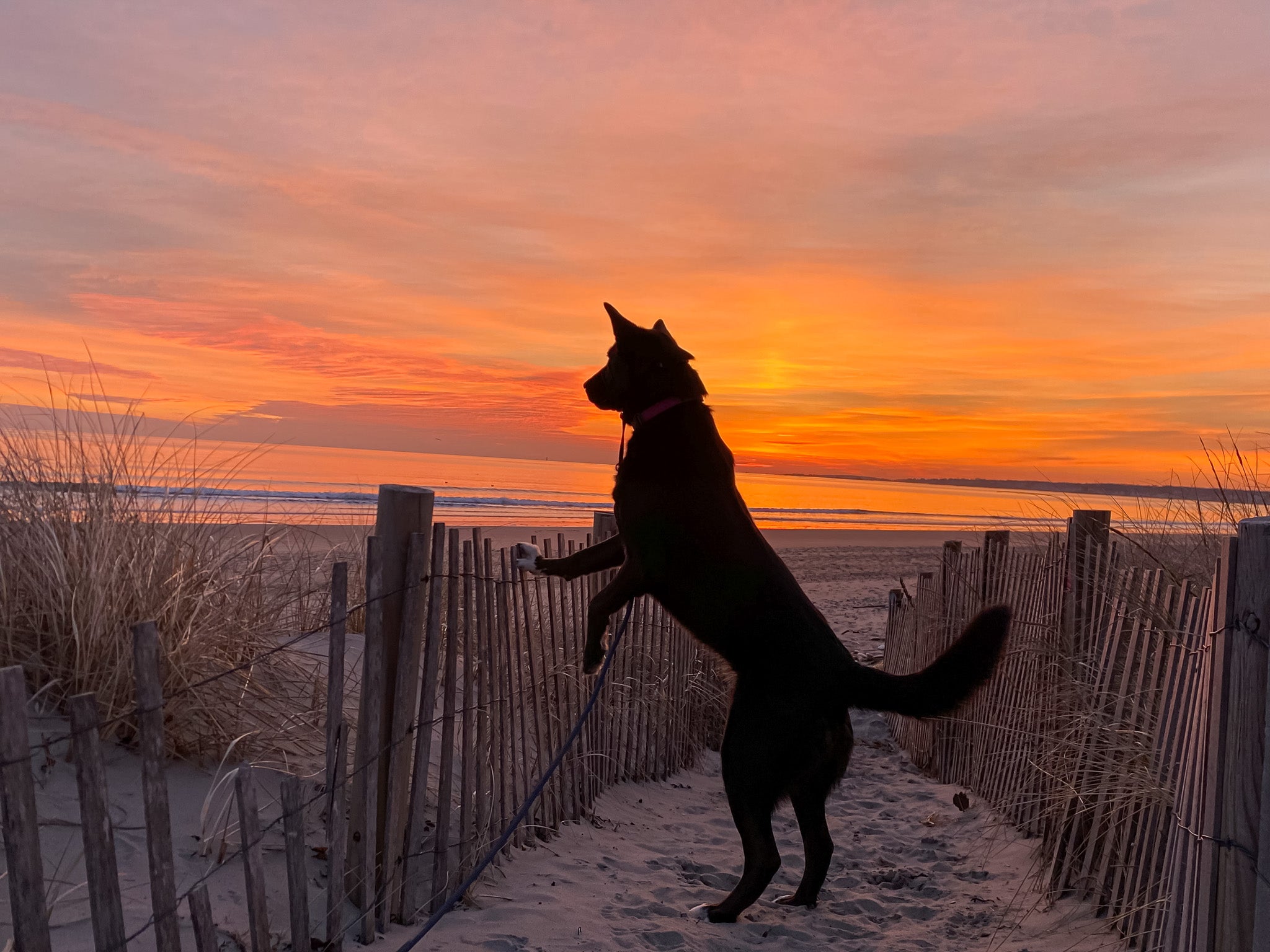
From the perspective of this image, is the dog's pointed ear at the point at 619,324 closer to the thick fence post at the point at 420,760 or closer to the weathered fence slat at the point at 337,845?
the thick fence post at the point at 420,760

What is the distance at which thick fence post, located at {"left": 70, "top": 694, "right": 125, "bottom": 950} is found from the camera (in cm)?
194

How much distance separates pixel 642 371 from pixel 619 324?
0.68 ft

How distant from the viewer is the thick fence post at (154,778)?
2100 mm

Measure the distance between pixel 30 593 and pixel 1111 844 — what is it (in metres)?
4.27

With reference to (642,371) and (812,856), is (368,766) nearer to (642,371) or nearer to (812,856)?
(642,371)

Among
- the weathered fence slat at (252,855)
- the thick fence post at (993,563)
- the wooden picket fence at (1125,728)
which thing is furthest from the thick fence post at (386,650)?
the thick fence post at (993,563)

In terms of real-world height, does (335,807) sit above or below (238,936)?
above

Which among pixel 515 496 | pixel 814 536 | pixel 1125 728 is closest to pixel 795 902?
pixel 1125 728

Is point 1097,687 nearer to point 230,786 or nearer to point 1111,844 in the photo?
point 1111,844

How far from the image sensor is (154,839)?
215 centimetres

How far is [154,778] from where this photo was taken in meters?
2.14

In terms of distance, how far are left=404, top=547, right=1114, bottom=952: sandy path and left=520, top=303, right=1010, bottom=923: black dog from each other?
1.07 feet

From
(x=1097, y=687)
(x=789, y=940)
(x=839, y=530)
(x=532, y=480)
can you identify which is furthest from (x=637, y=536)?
(x=532, y=480)

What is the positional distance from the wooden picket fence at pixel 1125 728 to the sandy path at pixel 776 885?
0.84 ft
